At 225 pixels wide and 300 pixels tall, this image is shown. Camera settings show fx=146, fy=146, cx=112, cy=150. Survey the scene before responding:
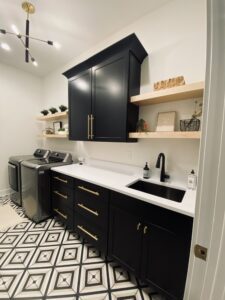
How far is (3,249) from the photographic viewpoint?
1793 millimetres

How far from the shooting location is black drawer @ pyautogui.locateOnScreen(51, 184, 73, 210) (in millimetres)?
2000

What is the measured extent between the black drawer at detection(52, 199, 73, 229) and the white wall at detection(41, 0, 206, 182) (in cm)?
110

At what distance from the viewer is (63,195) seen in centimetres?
212

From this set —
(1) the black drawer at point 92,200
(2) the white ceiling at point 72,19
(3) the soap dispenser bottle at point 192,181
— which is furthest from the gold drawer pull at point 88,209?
(2) the white ceiling at point 72,19

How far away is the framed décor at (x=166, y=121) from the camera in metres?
1.63

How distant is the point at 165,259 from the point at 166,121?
4.34 ft

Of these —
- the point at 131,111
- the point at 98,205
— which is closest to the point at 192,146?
the point at 131,111

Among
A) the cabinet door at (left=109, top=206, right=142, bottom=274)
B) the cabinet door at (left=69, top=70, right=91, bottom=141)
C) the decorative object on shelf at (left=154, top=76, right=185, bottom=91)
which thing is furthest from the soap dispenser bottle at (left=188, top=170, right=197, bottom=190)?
the cabinet door at (left=69, top=70, right=91, bottom=141)

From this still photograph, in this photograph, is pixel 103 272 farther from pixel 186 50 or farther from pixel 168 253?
pixel 186 50

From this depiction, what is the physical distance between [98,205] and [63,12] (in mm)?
2347

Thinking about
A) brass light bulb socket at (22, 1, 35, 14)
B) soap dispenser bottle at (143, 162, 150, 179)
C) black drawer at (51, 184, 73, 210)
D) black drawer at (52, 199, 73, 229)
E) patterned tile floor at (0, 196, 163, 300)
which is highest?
brass light bulb socket at (22, 1, 35, 14)

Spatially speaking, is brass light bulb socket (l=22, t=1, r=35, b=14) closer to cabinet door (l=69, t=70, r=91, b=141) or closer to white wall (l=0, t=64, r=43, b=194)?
cabinet door (l=69, t=70, r=91, b=141)

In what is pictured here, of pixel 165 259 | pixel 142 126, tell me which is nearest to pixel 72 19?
pixel 142 126

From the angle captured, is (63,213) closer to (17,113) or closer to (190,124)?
(190,124)
